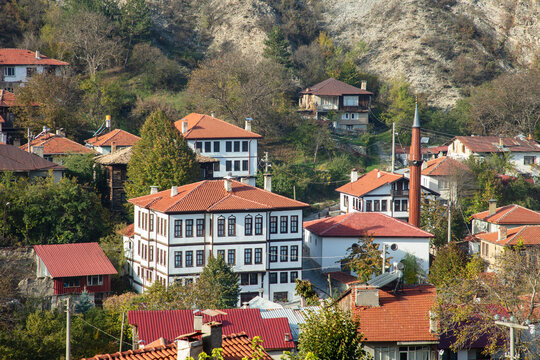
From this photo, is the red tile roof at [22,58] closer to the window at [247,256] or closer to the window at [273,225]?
the window at [273,225]

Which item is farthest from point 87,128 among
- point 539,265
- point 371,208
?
point 539,265

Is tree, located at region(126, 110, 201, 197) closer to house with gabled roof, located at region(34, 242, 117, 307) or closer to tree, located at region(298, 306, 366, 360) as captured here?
house with gabled roof, located at region(34, 242, 117, 307)

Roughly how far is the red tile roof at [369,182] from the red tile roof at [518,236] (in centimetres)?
762

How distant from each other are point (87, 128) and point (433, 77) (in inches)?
1729

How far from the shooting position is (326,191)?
70.2 m

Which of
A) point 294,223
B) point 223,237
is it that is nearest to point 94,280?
point 223,237

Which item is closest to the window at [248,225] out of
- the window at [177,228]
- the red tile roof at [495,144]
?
the window at [177,228]

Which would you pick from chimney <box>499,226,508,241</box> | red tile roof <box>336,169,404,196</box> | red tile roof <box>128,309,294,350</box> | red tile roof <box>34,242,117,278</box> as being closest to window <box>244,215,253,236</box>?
red tile roof <box>34,242,117,278</box>

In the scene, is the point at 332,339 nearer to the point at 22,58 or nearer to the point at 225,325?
the point at 225,325

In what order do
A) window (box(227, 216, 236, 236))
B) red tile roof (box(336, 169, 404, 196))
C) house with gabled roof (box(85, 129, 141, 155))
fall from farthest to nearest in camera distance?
1. house with gabled roof (box(85, 129, 141, 155))
2. red tile roof (box(336, 169, 404, 196))
3. window (box(227, 216, 236, 236))

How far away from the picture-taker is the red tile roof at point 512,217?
5856 cm

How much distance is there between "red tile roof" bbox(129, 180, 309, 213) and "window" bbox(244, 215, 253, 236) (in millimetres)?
641

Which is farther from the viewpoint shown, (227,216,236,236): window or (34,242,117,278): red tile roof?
(227,216,236,236): window

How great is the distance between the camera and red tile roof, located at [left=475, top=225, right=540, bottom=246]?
177 ft
